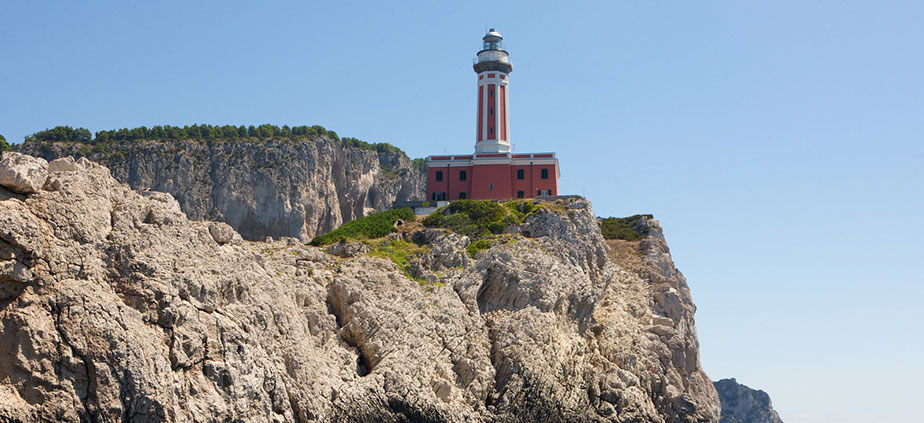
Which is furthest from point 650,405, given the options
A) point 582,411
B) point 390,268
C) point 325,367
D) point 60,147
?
point 60,147

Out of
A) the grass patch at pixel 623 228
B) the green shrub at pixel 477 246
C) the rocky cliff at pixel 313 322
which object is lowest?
the rocky cliff at pixel 313 322

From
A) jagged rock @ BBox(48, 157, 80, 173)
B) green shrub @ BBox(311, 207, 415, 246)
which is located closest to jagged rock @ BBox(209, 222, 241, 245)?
jagged rock @ BBox(48, 157, 80, 173)

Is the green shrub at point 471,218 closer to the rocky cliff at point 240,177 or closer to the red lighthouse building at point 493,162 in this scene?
the red lighthouse building at point 493,162

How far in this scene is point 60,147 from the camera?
66938 mm

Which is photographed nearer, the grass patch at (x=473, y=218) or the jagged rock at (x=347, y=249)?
the jagged rock at (x=347, y=249)

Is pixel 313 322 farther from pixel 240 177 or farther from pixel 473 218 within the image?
pixel 240 177

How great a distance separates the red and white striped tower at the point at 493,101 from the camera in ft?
203

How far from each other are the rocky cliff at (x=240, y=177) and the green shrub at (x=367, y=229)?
1734 cm

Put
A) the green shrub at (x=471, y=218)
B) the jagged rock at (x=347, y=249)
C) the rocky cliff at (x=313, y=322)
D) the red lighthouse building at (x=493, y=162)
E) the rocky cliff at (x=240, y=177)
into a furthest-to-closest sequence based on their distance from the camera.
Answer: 1. the rocky cliff at (x=240, y=177)
2. the red lighthouse building at (x=493, y=162)
3. the green shrub at (x=471, y=218)
4. the jagged rock at (x=347, y=249)
5. the rocky cliff at (x=313, y=322)

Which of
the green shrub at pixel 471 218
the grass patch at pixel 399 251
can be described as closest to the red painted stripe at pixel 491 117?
the green shrub at pixel 471 218

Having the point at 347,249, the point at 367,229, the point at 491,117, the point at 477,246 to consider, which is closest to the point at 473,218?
the point at 477,246

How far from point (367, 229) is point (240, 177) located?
2168 cm

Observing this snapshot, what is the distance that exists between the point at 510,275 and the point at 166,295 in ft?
67.7

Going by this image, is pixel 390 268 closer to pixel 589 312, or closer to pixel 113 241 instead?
pixel 589 312
